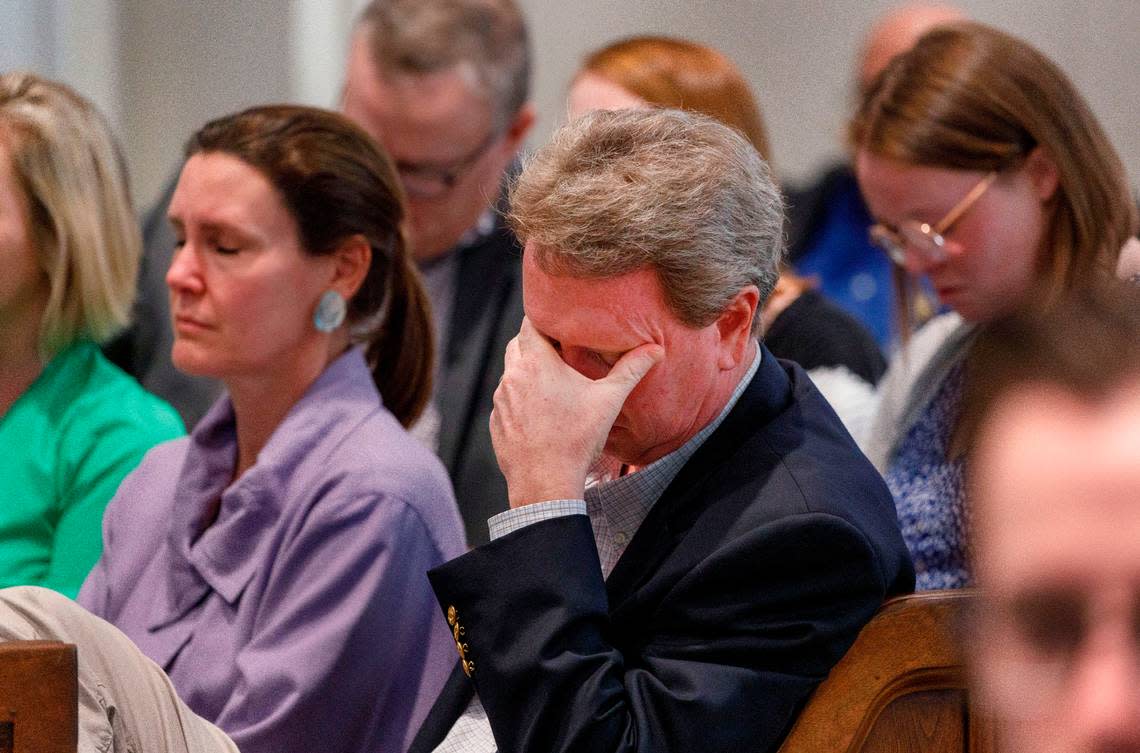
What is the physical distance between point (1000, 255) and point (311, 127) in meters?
1.14

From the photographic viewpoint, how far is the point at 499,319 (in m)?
3.10

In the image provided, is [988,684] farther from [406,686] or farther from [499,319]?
[499,319]

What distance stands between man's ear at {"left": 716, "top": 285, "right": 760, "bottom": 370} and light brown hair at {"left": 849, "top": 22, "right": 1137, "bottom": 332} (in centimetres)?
81

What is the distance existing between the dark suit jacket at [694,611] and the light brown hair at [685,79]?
53.1 inches

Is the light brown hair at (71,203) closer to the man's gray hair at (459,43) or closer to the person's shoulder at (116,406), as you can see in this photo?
the person's shoulder at (116,406)

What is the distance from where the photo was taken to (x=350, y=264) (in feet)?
8.05

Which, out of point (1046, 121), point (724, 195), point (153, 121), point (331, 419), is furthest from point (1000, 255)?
point (153, 121)

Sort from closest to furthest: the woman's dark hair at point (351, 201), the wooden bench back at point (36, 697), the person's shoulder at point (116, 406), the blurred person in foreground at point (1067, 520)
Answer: the blurred person in foreground at point (1067, 520) < the wooden bench back at point (36, 697) < the woman's dark hair at point (351, 201) < the person's shoulder at point (116, 406)

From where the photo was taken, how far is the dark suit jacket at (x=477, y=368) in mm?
2912

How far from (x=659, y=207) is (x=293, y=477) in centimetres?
85

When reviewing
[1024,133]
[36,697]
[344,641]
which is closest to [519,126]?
[1024,133]

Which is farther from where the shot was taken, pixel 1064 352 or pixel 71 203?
pixel 71 203

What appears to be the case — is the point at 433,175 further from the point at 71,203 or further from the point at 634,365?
the point at 634,365

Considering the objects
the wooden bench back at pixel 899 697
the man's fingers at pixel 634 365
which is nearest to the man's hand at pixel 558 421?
the man's fingers at pixel 634 365
